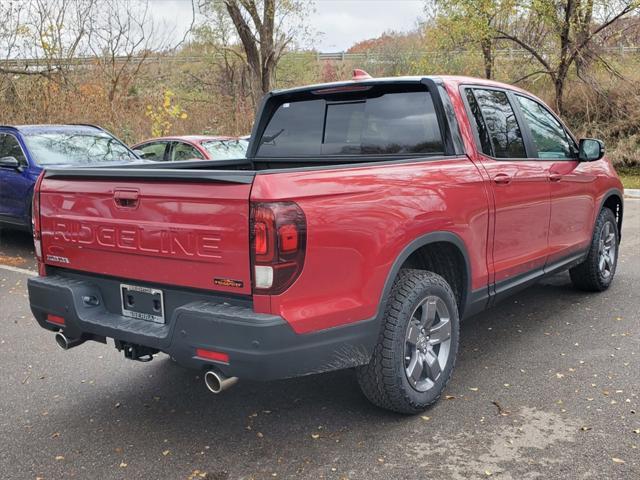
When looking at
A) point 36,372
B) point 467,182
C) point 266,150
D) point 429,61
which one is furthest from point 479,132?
point 429,61

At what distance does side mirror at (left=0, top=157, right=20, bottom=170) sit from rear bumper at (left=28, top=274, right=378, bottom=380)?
6019 mm

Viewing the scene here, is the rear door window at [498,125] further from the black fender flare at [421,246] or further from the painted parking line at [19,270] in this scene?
the painted parking line at [19,270]

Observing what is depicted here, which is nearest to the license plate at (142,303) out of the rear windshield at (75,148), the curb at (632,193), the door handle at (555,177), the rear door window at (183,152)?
the door handle at (555,177)

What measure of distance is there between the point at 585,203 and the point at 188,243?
3.80 metres

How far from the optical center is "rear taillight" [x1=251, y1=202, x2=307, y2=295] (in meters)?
2.71

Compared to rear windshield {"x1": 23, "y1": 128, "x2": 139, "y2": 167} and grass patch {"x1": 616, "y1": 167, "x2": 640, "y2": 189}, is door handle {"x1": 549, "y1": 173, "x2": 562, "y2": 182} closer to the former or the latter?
rear windshield {"x1": 23, "y1": 128, "x2": 139, "y2": 167}

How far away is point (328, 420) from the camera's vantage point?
3508mm

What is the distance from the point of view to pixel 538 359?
14.3 feet

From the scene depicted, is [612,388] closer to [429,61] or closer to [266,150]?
[266,150]

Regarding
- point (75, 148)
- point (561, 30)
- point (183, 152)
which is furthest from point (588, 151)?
point (561, 30)

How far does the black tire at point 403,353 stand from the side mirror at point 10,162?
701 centimetres

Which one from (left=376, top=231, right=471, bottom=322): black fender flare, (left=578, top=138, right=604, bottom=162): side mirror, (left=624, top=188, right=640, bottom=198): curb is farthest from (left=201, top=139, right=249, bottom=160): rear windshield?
(left=624, top=188, right=640, bottom=198): curb

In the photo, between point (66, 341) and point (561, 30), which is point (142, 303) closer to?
point (66, 341)

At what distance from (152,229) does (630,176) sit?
1779 cm
